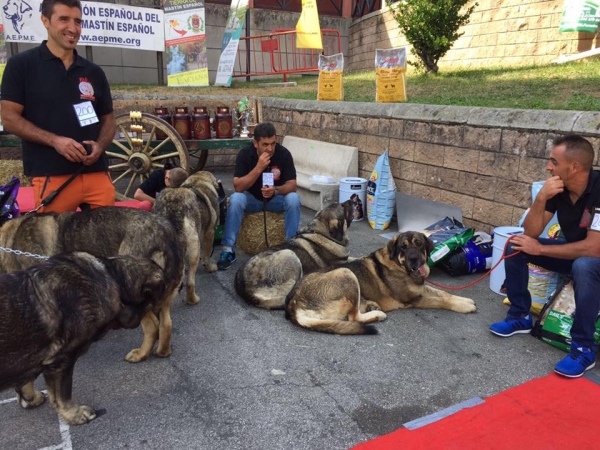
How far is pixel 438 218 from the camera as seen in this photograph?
19.8 ft

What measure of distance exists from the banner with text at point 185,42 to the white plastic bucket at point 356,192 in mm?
6076

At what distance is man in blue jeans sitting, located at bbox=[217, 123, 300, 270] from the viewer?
5.29m

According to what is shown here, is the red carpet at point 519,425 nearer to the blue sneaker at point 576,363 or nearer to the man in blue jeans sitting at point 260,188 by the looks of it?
the blue sneaker at point 576,363

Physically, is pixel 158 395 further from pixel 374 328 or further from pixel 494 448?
pixel 494 448

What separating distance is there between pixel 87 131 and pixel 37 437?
2.20 m

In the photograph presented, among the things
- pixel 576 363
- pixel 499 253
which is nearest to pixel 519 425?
pixel 576 363

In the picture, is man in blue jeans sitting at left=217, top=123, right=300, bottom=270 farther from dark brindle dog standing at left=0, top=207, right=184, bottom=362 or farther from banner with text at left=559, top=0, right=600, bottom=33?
banner with text at left=559, top=0, right=600, bottom=33

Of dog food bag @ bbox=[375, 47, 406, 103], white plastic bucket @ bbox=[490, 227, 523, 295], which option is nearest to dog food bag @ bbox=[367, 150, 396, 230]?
dog food bag @ bbox=[375, 47, 406, 103]

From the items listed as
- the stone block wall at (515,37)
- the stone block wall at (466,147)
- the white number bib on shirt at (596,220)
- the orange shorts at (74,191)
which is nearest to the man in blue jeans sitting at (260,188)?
the orange shorts at (74,191)

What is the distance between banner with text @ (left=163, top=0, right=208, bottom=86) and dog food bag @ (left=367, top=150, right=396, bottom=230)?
6.38m

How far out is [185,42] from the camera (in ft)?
35.1

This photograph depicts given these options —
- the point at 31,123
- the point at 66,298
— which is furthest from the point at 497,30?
the point at 66,298

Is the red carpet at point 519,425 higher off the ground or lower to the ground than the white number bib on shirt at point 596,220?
lower

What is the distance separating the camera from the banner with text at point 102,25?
8812 mm
